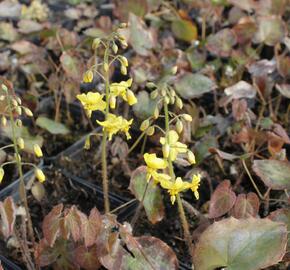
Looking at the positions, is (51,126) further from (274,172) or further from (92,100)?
(274,172)

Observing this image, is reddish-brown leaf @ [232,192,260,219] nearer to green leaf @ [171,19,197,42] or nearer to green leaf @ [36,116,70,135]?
green leaf @ [36,116,70,135]

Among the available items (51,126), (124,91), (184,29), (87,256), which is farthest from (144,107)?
(184,29)

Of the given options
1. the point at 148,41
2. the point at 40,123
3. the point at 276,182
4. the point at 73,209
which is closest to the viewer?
the point at 73,209

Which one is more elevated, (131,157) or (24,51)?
(24,51)

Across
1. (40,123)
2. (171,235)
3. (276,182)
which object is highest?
(276,182)

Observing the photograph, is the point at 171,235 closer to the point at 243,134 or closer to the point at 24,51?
the point at 243,134

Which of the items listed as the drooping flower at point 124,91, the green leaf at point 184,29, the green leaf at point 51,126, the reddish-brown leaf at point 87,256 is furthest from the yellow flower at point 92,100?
the green leaf at point 184,29

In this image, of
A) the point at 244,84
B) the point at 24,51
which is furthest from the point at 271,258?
the point at 24,51

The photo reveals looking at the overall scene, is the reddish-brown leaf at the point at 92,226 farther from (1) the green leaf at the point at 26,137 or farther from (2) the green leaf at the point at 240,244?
(1) the green leaf at the point at 26,137

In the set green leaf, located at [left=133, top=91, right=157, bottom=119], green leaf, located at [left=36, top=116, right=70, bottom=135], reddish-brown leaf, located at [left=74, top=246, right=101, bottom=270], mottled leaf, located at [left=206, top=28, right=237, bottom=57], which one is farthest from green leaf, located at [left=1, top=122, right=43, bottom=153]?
mottled leaf, located at [left=206, top=28, right=237, bottom=57]
